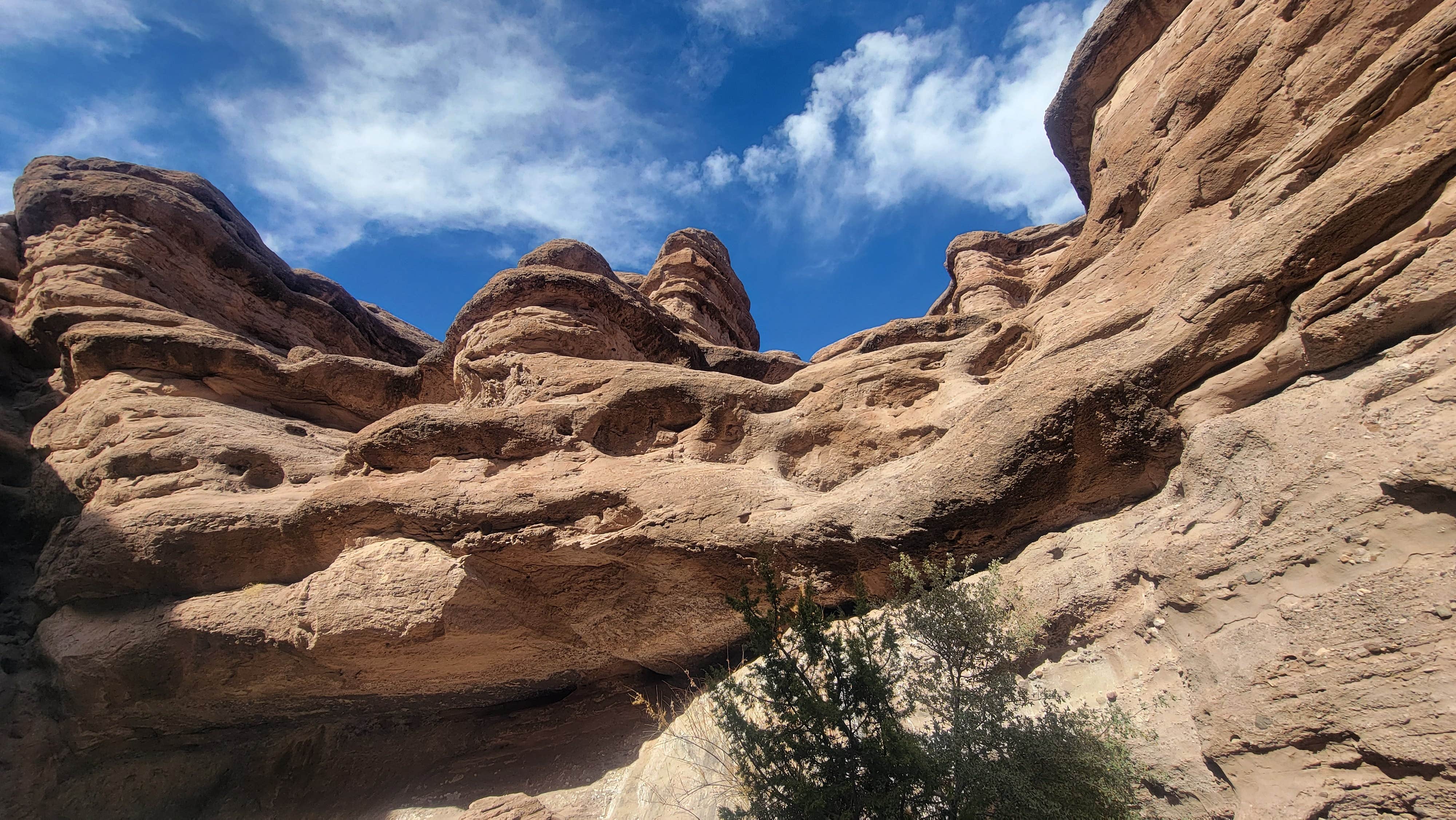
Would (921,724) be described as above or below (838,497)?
below

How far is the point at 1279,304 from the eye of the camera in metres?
4.49

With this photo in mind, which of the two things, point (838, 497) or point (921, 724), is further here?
point (838, 497)

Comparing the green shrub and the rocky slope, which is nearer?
the rocky slope

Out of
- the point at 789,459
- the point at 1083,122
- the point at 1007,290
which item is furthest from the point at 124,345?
the point at 1007,290

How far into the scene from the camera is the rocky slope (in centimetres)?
347

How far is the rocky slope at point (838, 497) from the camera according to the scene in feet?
11.4

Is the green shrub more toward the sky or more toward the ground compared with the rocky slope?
more toward the ground

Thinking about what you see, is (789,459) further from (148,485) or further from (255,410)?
(255,410)

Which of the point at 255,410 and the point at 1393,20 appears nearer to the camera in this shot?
the point at 1393,20

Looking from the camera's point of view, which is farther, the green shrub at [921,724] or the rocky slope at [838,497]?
the green shrub at [921,724]

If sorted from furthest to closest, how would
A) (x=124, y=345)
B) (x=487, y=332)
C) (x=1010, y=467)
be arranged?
(x=487, y=332) → (x=124, y=345) → (x=1010, y=467)

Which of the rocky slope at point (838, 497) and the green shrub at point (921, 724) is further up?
the rocky slope at point (838, 497)

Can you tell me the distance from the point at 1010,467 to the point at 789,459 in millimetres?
2819

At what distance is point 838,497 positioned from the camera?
232 inches
